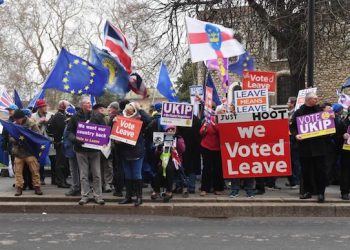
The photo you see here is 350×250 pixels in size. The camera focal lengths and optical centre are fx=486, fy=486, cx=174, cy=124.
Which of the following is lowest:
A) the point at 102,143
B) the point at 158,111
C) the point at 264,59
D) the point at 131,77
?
the point at 102,143

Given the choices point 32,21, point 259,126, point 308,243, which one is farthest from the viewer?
point 32,21

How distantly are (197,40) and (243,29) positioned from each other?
701cm

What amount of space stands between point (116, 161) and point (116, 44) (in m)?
3.10

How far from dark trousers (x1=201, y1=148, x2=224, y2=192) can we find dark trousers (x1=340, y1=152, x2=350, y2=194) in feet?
7.37

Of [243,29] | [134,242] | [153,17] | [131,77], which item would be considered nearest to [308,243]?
[134,242]

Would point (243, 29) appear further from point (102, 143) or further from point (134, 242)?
point (134, 242)

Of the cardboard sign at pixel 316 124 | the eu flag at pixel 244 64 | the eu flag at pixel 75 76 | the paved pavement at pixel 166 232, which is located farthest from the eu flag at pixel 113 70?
the cardboard sign at pixel 316 124

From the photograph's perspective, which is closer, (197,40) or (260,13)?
(197,40)

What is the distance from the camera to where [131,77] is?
37.2 feet

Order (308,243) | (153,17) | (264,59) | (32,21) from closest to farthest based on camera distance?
(308,243) < (264,59) < (153,17) < (32,21)

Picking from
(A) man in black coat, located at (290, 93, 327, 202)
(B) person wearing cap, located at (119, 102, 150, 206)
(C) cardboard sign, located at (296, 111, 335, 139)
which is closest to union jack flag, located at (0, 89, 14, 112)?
(B) person wearing cap, located at (119, 102, 150, 206)

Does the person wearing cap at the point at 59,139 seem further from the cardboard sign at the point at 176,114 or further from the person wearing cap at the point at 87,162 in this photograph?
the cardboard sign at the point at 176,114

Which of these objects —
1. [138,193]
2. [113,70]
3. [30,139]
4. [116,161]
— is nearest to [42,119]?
[30,139]

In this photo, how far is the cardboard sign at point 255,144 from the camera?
29.7 feet
